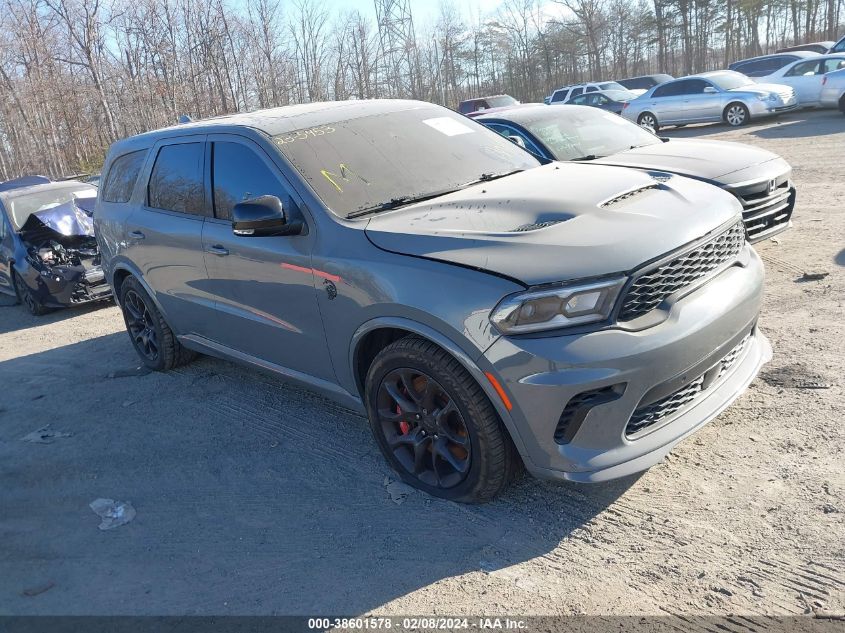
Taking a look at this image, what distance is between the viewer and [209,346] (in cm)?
500

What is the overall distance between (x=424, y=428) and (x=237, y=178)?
204 centimetres

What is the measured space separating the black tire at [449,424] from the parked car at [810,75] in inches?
725

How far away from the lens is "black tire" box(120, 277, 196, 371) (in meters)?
5.71

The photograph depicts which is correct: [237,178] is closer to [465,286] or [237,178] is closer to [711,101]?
[465,286]

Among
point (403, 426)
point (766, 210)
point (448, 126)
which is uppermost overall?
point (448, 126)

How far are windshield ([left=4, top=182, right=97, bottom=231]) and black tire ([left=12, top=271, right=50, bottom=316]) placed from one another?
72 cm

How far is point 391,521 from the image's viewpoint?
3.39 m

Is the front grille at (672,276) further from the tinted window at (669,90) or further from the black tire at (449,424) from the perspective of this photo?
the tinted window at (669,90)

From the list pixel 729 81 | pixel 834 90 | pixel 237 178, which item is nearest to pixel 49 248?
pixel 237 178

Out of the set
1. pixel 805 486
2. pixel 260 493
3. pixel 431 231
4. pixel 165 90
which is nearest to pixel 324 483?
pixel 260 493

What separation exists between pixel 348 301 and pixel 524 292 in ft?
3.39

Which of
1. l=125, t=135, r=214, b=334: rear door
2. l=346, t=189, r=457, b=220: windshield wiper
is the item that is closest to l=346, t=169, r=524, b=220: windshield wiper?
l=346, t=189, r=457, b=220: windshield wiper

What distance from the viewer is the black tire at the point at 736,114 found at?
1823 cm

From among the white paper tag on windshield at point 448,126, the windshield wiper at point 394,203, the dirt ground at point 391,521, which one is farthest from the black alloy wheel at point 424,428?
the white paper tag on windshield at point 448,126
